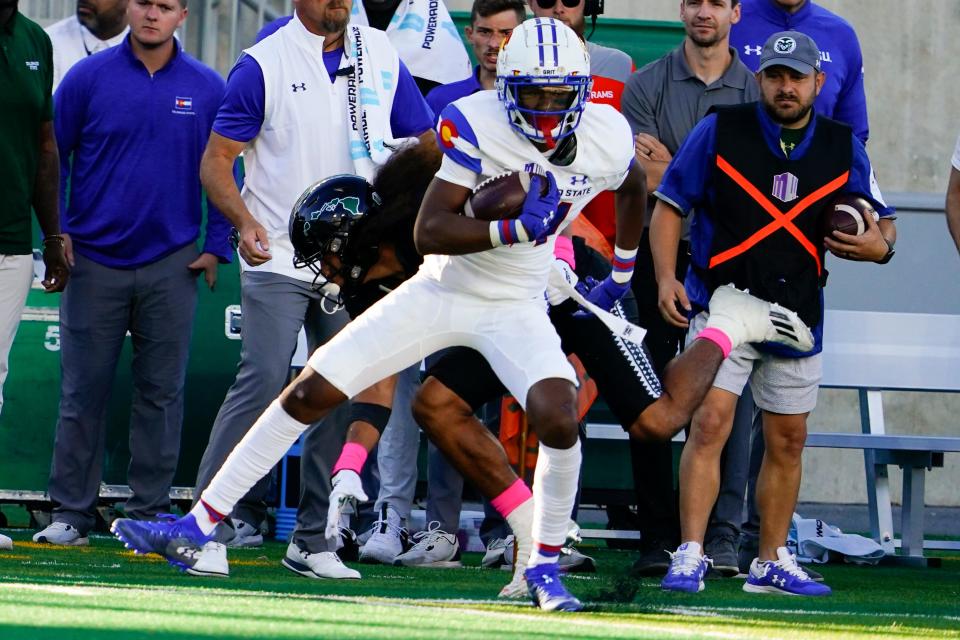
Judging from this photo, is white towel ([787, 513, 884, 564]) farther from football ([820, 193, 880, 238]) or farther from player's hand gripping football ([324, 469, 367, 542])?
player's hand gripping football ([324, 469, 367, 542])

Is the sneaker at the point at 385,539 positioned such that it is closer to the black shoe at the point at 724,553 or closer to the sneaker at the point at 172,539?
the black shoe at the point at 724,553

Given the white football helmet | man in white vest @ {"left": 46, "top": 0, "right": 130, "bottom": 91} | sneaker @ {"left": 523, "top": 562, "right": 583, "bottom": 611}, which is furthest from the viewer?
man in white vest @ {"left": 46, "top": 0, "right": 130, "bottom": 91}

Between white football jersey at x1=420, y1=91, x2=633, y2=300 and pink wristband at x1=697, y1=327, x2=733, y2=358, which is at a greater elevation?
white football jersey at x1=420, y1=91, x2=633, y2=300

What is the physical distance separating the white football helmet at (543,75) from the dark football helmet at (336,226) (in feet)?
2.53

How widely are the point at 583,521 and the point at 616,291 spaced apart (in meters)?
4.98

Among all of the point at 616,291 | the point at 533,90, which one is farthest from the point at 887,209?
the point at 533,90

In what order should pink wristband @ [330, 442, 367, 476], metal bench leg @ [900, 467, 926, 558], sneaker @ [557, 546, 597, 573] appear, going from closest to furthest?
pink wristband @ [330, 442, 367, 476] → sneaker @ [557, 546, 597, 573] → metal bench leg @ [900, 467, 926, 558]

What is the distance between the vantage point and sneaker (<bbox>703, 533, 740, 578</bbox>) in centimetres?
675

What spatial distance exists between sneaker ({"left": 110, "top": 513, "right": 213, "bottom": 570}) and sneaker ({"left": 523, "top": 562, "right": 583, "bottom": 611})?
110 cm

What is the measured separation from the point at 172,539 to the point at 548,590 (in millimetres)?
1256

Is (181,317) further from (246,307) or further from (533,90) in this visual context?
(533,90)

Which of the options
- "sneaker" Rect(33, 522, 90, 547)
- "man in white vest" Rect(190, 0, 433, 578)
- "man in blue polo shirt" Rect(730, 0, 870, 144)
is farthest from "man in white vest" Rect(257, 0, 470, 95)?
"sneaker" Rect(33, 522, 90, 547)

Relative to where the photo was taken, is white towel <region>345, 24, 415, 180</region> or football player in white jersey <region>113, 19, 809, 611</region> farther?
white towel <region>345, 24, 415, 180</region>

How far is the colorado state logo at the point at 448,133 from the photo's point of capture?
207 inches
